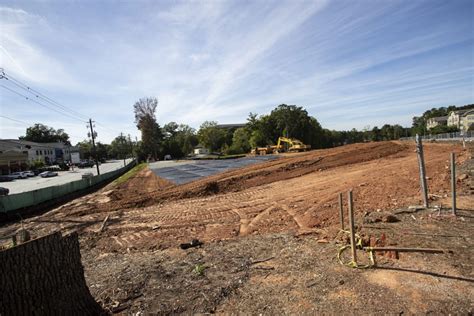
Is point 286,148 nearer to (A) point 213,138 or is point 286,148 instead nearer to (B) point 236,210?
(A) point 213,138

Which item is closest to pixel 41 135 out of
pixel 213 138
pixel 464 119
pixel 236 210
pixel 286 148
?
pixel 213 138

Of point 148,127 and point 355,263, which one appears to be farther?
point 148,127

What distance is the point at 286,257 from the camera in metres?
5.35

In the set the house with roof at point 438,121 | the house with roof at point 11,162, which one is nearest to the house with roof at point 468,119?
the house with roof at point 438,121

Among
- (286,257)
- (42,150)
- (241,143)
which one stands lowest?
(286,257)

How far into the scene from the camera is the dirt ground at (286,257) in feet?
12.6

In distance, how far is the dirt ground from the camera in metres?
3.84

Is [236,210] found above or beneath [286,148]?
beneath

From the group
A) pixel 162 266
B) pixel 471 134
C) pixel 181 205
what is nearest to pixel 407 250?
pixel 162 266

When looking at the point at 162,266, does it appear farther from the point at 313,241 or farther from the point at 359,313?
the point at 359,313

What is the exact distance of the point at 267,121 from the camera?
66.6 meters

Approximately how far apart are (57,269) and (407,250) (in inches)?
221

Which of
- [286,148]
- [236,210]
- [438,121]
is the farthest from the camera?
[438,121]

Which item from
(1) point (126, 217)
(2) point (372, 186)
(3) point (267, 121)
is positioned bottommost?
(1) point (126, 217)
